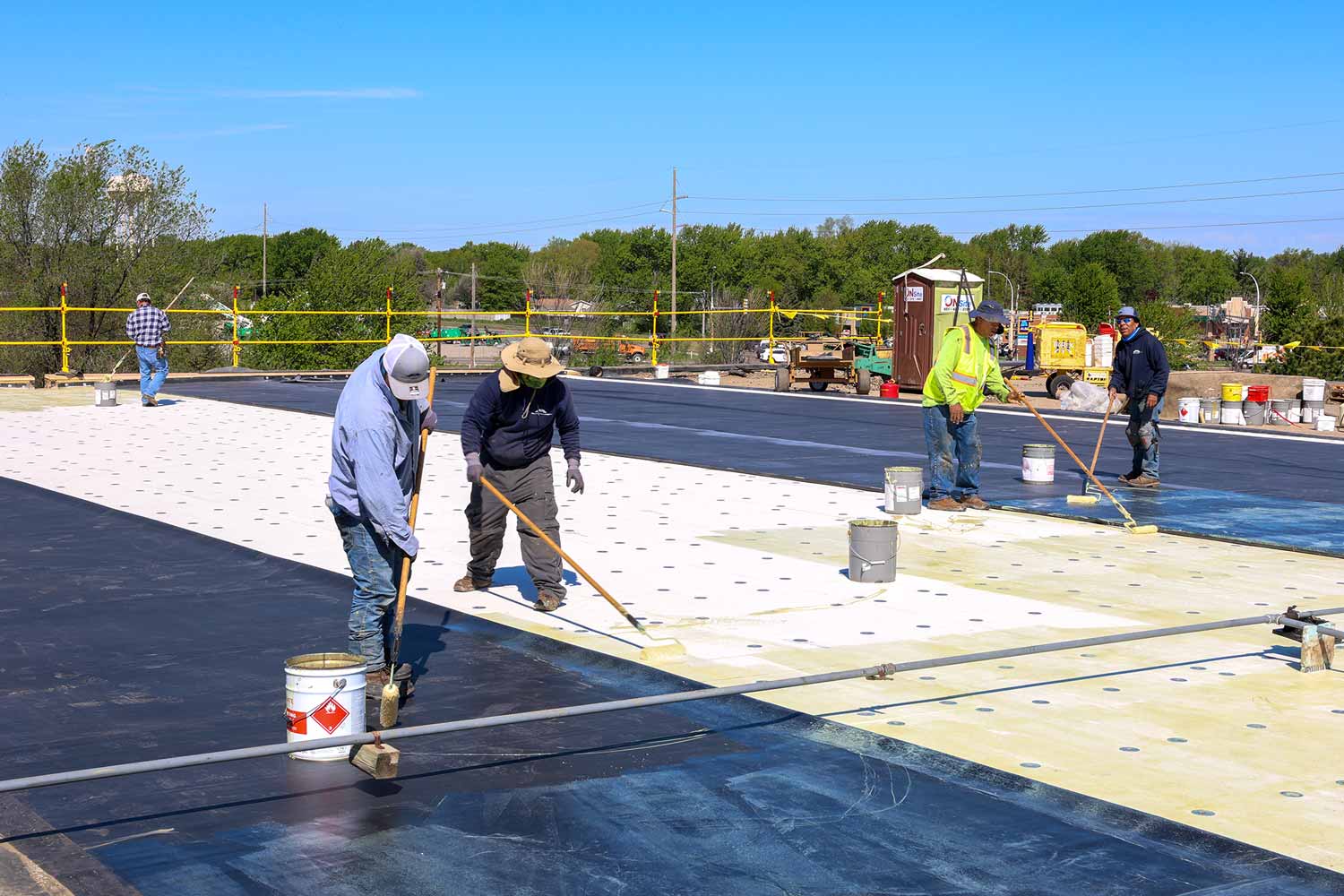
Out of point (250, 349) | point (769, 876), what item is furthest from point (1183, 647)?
point (250, 349)

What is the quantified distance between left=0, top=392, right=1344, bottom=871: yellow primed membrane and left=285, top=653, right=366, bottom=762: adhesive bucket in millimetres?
1021

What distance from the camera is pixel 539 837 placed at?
16.2ft

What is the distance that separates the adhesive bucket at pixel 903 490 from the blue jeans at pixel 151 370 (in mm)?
13962

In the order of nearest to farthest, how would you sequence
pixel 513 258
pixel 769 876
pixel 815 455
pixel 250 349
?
pixel 769 876 → pixel 815 455 → pixel 250 349 → pixel 513 258

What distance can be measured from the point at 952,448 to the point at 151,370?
14620mm

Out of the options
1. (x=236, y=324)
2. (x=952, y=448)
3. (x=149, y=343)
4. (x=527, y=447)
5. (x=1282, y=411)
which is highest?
(x=236, y=324)

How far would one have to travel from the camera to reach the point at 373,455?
6.25 m

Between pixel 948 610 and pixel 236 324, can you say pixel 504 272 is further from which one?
pixel 948 610

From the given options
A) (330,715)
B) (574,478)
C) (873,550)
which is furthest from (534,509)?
(330,715)

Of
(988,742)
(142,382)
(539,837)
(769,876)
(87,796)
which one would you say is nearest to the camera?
(769,876)

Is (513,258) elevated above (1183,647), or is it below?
above

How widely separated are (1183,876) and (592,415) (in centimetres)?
1864

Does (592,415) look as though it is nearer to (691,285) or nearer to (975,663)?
(975,663)

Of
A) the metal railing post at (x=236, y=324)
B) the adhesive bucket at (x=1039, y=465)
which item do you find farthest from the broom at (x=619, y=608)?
the metal railing post at (x=236, y=324)
